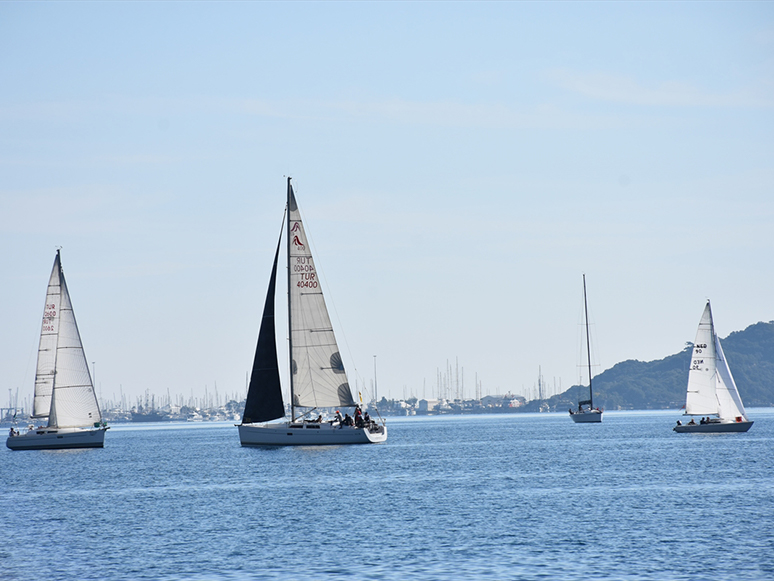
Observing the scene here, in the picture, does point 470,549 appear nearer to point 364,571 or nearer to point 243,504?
point 364,571

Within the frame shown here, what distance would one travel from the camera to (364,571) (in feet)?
88.1

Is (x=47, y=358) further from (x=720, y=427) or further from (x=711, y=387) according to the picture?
(x=720, y=427)

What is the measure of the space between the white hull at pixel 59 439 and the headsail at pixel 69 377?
0.81 meters

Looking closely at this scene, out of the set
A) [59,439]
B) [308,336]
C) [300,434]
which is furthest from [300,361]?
[59,439]

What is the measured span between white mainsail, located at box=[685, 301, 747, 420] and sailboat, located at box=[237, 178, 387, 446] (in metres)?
32.8

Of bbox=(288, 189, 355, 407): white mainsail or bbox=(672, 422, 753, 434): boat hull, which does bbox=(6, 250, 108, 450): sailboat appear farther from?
bbox=(672, 422, 753, 434): boat hull

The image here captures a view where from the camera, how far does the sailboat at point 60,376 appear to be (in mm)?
75000

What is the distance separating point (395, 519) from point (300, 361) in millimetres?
34053

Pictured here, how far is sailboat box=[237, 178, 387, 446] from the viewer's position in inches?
2744

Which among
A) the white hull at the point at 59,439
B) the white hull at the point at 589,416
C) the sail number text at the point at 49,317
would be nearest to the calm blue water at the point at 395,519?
the white hull at the point at 59,439

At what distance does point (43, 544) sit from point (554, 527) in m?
17.2

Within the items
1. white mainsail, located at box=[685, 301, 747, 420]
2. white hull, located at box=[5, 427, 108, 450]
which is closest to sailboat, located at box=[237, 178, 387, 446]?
white hull, located at box=[5, 427, 108, 450]

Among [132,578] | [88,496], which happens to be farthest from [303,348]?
[132,578]

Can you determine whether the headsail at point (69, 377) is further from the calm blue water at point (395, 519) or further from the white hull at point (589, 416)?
the white hull at point (589, 416)
